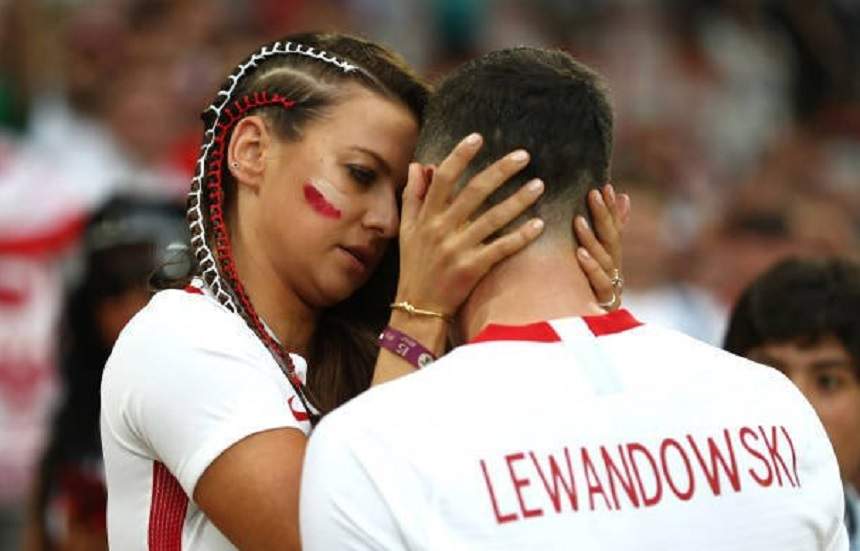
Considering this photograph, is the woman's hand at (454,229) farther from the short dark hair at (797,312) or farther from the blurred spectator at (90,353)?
the blurred spectator at (90,353)

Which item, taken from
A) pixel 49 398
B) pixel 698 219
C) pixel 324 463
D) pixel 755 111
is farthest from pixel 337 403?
pixel 755 111

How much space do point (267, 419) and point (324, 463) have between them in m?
0.36

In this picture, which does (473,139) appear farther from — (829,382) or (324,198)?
(829,382)

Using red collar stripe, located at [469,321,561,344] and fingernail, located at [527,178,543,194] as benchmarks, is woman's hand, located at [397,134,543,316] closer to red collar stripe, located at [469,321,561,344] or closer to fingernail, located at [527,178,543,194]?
fingernail, located at [527,178,543,194]

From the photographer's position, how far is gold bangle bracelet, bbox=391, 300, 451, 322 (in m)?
3.42

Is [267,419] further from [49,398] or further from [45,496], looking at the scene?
[49,398]

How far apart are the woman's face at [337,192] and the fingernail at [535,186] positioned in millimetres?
490

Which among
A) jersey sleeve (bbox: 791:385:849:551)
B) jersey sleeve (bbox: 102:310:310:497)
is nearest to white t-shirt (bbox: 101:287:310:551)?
jersey sleeve (bbox: 102:310:310:497)

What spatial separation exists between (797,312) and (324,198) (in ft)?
5.40

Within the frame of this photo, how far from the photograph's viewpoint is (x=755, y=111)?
11.9 meters

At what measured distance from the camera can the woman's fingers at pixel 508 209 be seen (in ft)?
10.6

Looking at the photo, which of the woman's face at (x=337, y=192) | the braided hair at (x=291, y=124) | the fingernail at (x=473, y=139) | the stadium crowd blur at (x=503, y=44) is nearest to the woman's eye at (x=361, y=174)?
the woman's face at (x=337, y=192)

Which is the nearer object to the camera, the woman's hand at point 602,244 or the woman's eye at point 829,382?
the woman's hand at point 602,244

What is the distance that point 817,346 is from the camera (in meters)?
4.88
